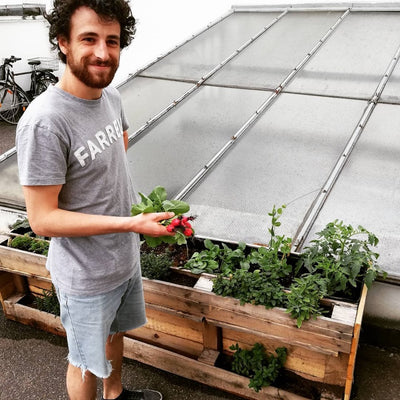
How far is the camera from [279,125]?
425 centimetres

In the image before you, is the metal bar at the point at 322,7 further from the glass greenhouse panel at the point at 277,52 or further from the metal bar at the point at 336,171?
the metal bar at the point at 336,171

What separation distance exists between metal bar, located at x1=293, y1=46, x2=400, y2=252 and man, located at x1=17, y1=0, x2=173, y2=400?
53.1 inches

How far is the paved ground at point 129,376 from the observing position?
272 centimetres

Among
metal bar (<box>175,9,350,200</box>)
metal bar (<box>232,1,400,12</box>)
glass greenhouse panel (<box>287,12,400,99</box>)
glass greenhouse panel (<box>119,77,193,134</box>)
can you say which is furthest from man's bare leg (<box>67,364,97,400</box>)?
metal bar (<box>232,1,400,12</box>)

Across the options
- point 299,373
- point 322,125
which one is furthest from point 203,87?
point 299,373

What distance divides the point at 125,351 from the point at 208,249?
962mm

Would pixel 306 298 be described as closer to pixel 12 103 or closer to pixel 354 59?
pixel 354 59

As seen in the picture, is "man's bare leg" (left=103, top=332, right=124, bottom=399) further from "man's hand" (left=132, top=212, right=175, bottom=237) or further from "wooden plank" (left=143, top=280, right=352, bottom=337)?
"man's hand" (left=132, top=212, right=175, bottom=237)

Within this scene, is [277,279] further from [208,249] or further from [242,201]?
[242,201]

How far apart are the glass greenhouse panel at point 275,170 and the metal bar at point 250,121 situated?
61 mm

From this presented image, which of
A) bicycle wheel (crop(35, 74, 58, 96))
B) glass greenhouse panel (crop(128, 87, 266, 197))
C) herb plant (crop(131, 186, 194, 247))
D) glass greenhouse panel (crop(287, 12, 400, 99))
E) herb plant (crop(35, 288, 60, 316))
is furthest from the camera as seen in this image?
bicycle wheel (crop(35, 74, 58, 96))

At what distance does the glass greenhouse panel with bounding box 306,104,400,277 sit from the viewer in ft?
9.53

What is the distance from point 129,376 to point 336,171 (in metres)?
2.31

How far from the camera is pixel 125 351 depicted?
118 inches
